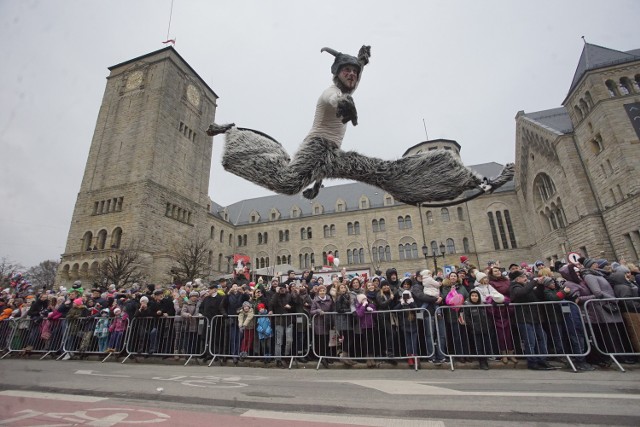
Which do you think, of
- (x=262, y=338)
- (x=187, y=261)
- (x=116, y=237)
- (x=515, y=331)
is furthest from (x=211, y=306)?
(x=116, y=237)

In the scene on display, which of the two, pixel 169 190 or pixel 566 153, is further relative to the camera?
pixel 169 190

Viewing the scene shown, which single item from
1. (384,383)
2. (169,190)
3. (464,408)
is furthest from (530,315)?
(169,190)

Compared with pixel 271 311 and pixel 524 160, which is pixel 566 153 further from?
pixel 271 311

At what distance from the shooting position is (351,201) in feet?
159

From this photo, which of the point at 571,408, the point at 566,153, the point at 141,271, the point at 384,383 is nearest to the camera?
the point at 571,408

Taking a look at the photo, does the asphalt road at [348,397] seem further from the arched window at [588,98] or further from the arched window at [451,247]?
the arched window at [451,247]

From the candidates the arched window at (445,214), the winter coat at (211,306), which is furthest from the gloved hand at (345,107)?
the arched window at (445,214)

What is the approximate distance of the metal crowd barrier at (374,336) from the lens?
265 inches

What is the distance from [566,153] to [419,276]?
25462mm

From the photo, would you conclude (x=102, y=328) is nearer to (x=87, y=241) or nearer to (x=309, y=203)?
(x=87, y=241)

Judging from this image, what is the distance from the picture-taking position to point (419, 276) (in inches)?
330

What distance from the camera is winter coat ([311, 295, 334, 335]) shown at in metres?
7.43

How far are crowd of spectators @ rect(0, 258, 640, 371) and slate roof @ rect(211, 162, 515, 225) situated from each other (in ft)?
118

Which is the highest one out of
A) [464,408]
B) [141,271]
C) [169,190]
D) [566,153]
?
[169,190]
